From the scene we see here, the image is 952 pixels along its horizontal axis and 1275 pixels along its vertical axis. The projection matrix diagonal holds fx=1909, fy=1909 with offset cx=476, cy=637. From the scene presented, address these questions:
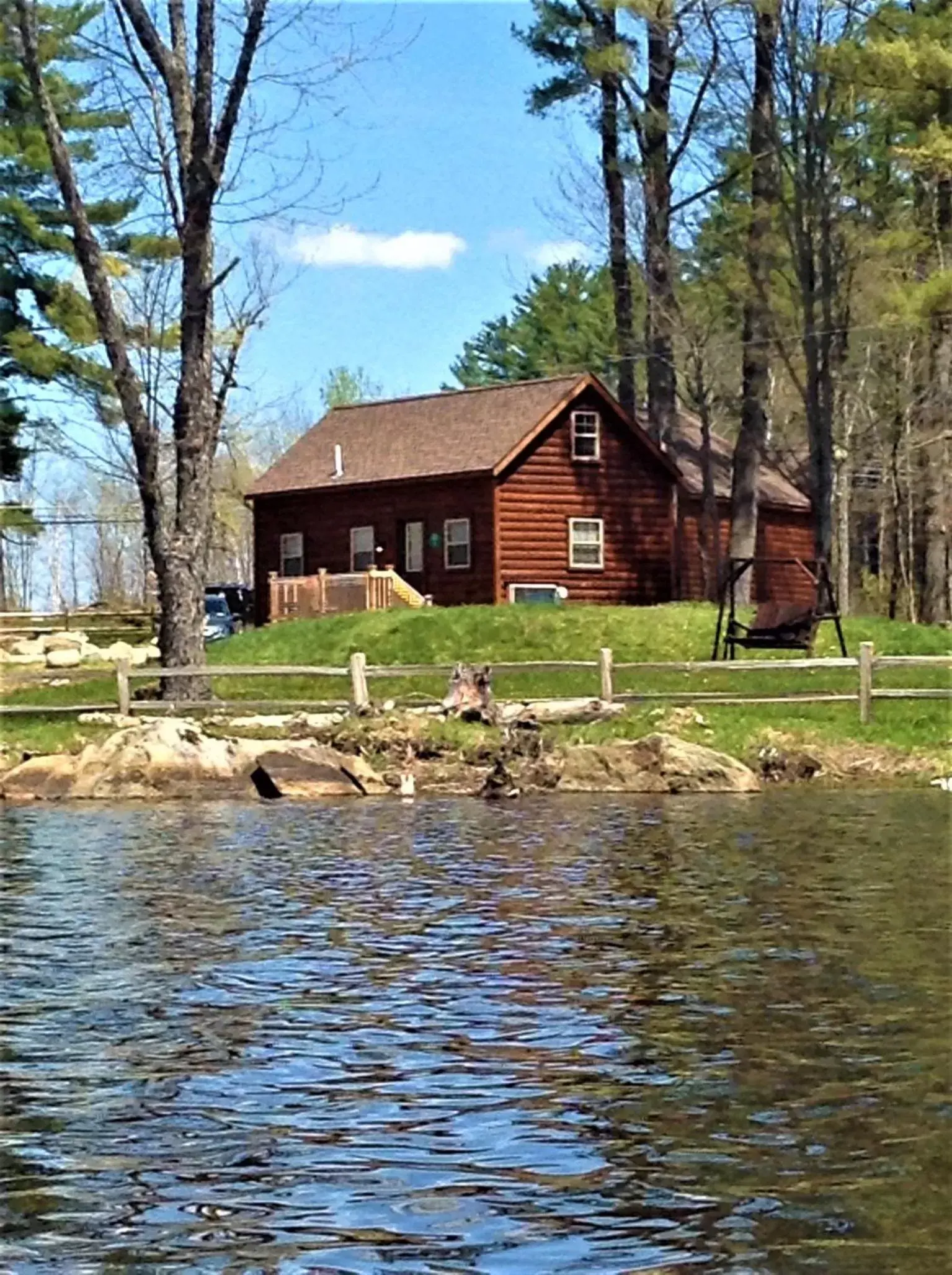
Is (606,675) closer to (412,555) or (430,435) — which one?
(412,555)

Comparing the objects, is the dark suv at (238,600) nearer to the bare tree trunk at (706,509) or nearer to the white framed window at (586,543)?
the white framed window at (586,543)

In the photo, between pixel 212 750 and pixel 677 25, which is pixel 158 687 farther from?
pixel 677 25

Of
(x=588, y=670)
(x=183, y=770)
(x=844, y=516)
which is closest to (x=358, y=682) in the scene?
(x=588, y=670)

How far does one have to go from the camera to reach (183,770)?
69.8 ft

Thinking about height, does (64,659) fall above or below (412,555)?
below

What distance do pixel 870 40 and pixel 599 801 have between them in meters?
20.0

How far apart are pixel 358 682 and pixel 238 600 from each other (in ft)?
110

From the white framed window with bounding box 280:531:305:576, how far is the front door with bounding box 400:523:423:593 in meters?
3.34

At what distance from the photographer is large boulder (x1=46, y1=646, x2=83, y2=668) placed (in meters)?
39.9

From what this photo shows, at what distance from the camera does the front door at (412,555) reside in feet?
145

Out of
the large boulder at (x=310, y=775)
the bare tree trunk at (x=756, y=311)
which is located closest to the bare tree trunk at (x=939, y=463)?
the bare tree trunk at (x=756, y=311)

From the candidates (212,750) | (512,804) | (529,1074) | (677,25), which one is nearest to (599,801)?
(512,804)

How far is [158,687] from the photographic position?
87.1 feet

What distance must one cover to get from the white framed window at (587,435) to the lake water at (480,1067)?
1207 inches
